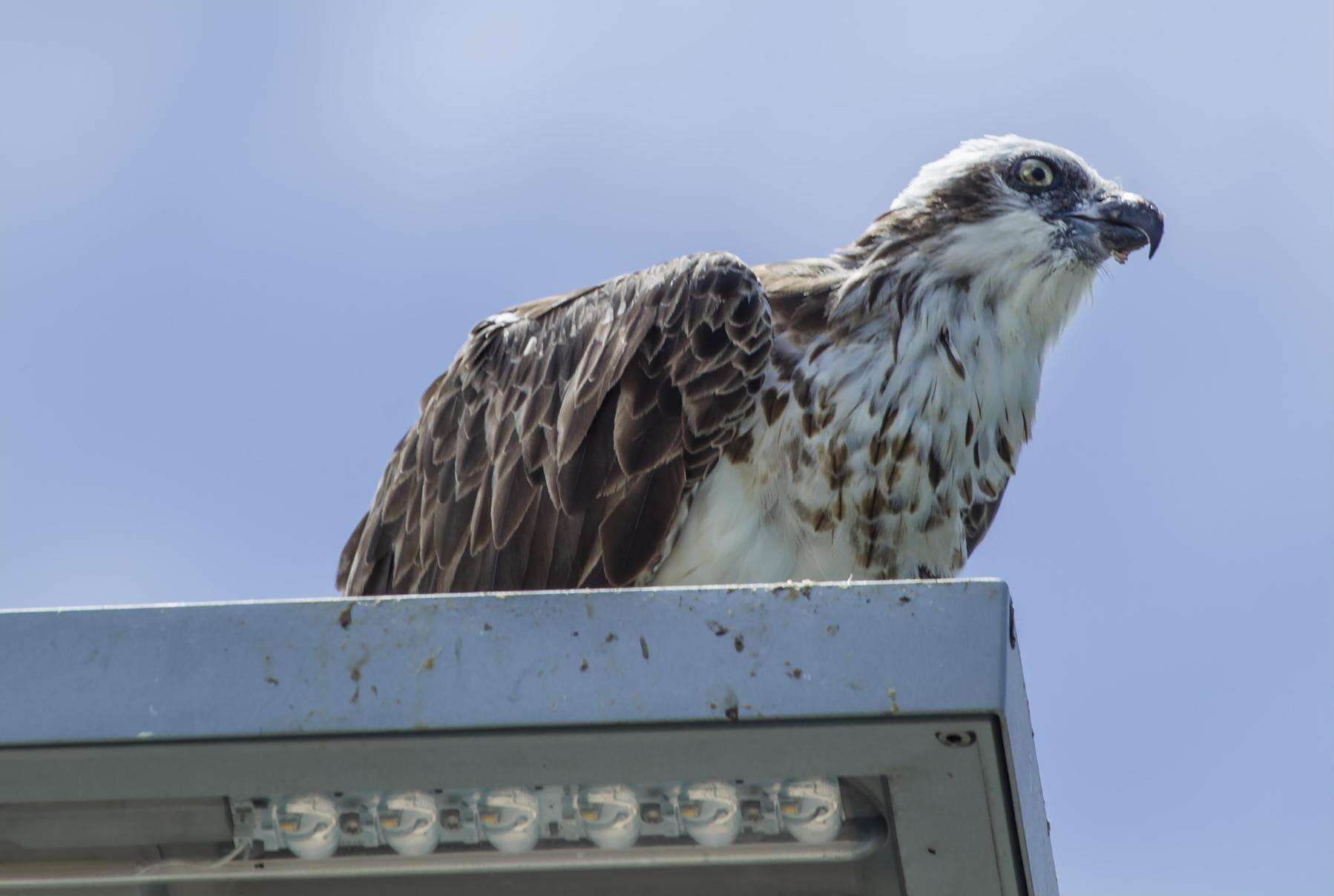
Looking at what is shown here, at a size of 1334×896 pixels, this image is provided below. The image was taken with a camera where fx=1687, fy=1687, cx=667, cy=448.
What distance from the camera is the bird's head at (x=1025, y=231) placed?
6.28m

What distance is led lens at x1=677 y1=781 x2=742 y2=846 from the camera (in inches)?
130

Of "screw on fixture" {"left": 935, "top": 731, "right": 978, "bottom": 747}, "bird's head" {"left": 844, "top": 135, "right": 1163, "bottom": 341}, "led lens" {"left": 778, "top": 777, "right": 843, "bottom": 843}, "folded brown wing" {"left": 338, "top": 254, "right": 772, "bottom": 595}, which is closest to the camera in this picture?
"screw on fixture" {"left": 935, "top": 731, "right": 978, "bottom": 747}

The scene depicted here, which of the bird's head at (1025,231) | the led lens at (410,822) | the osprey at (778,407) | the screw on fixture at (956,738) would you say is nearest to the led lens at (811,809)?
the screw on fixture at (956,738)

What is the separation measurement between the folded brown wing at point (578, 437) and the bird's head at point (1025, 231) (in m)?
0.78

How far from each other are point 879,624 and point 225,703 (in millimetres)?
1242

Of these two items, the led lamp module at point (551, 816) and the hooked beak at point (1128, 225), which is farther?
the hooked beak at point (1128, 225)

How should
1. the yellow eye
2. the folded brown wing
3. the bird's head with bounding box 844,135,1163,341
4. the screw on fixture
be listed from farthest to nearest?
the yellow eye
the bird's head with bounding box 844,135,1163,341
the folded brown wing
the screw on fixture

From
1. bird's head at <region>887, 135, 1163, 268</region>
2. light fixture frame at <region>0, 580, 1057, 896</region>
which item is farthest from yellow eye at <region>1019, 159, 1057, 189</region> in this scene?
light fixture frame at <region>0, 580, 1057, 896</region>

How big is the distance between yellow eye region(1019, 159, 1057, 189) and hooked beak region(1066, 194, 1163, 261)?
0.22 m

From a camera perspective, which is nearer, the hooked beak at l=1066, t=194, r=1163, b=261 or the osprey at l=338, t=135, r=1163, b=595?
the osprey at l=338, t=135, r=1163, b=595

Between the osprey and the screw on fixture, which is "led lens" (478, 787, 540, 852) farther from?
the osprey

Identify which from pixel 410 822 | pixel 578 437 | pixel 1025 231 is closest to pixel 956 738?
pixel 410 822

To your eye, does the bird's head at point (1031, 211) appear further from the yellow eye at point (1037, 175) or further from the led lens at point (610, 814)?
the led lens at point (610, 814)

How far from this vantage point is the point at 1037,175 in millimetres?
6453
